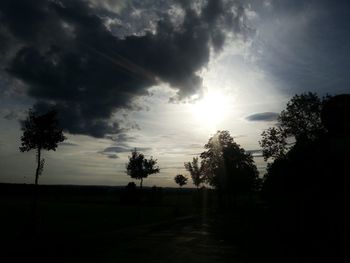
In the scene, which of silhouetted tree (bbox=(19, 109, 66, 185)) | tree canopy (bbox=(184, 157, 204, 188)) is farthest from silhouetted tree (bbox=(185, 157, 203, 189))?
silhouetted tree (bbox=(19, 109, 66, 185))

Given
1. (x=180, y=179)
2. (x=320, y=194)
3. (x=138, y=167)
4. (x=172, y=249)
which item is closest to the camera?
(x=320, y=194)

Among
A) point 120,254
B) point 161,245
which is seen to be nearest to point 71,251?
point 120,254

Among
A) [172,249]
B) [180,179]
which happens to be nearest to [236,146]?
[180,179]

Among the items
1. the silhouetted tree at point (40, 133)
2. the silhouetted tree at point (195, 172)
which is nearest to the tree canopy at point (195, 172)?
the silhouetted tree at point (195, 172)

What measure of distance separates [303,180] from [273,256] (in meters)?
3.03

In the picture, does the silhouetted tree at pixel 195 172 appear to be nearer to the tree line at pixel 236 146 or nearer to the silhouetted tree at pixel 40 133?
the tree line at pixel 236 146

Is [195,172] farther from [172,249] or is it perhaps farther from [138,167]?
[172,249]

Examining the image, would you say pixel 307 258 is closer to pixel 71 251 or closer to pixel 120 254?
pixel 120 254

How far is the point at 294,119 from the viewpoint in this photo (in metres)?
40.6

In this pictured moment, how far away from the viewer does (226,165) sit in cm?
5225

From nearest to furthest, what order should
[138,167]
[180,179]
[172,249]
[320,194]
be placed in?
[320,194]
[172,249]
[138,167]
[180,179]

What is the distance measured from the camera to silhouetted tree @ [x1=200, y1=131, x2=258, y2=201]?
51969 millimetres

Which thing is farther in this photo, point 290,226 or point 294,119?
point 294,119

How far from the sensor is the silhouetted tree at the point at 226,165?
52.0 meters
